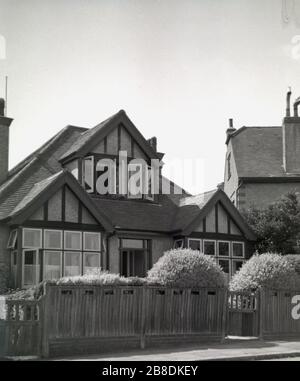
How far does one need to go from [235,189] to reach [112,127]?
13.7 m

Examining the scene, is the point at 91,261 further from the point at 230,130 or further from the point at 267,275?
the point at 230,130

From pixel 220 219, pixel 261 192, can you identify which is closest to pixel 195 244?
pixel 220 219

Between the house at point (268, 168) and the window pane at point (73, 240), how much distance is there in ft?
49.3

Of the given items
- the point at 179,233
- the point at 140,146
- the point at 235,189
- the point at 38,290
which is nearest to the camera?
the point at 38,290

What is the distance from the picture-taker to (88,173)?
2669cm

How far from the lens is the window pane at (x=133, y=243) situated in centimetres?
2620

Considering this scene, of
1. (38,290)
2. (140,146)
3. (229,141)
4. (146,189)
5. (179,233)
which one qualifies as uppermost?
(229,141)

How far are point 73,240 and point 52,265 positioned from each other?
4.13 feet

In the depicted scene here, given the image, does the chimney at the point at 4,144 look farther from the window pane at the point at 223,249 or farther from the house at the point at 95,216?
the window pane at the point at 223,249

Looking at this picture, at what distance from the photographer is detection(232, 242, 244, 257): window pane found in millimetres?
27672

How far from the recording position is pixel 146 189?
28.3m

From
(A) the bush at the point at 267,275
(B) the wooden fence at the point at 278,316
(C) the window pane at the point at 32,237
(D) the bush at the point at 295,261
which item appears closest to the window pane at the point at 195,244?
(D) the bush at the point at 295,261
